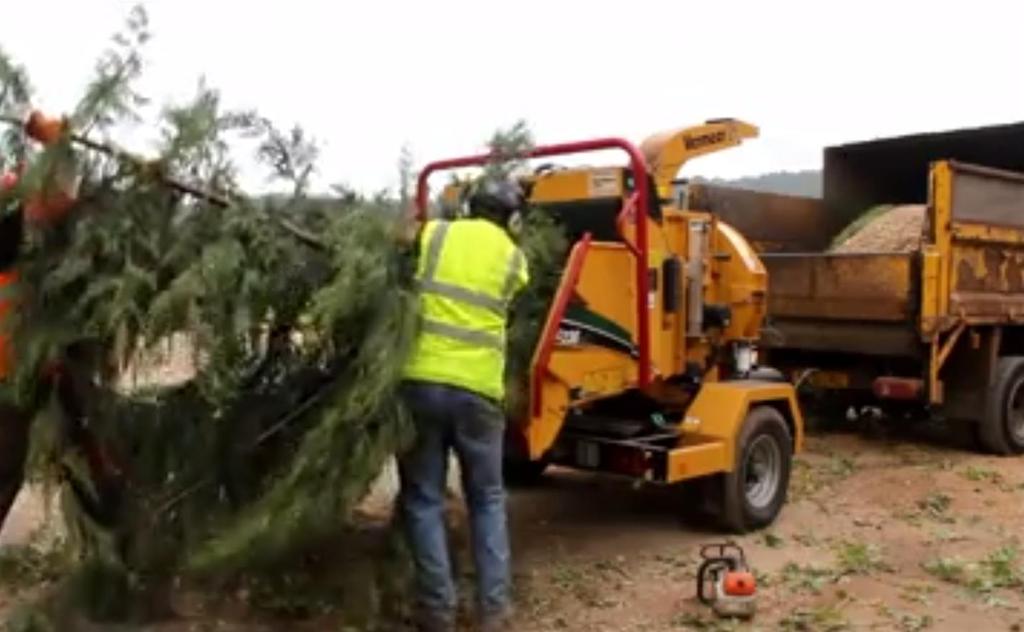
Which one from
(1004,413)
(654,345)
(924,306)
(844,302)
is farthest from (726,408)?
(1004,413)

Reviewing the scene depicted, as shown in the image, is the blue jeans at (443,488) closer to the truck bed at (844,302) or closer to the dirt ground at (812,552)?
the dirt ground at (812,552)

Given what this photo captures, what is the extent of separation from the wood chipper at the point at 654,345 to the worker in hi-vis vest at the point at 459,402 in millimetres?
634

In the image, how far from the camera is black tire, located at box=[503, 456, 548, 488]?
7.79 meters

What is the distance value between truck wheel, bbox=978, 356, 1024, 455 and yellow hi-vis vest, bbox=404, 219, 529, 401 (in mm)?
5972

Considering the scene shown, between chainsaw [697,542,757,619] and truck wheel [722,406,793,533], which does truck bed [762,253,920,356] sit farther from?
chainsaw [697,542,757,619]

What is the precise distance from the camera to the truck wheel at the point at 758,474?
673 centimetres

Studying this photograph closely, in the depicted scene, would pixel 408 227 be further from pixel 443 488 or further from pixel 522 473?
pixel 522 473

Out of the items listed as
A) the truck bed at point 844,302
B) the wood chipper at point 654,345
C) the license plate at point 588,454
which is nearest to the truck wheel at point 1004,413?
the truck bed at point 844,302

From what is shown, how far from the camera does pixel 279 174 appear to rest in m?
4.68

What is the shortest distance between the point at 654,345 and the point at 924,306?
318 centimetres

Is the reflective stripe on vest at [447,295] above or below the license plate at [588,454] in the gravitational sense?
above

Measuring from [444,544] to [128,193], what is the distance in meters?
1.89

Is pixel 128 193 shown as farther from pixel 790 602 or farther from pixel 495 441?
pixel 790 602

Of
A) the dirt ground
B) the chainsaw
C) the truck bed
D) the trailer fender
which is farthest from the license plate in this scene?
the truck bed
